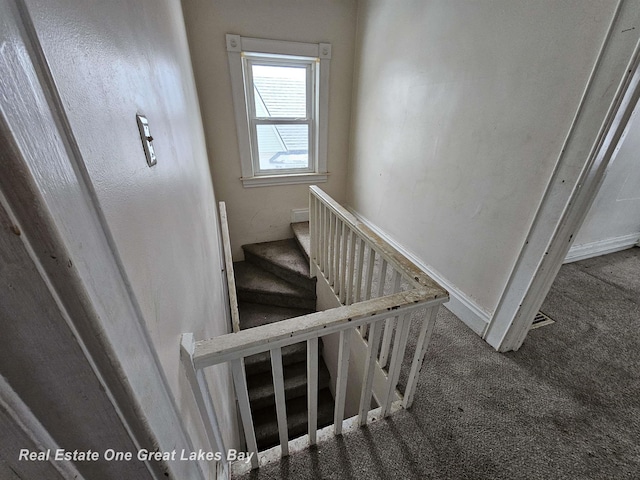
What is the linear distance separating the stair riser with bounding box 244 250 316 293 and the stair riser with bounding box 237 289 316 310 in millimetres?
147

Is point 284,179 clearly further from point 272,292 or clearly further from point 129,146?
point 129,146

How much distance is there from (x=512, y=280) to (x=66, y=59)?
1679mm

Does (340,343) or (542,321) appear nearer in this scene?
(340,343)

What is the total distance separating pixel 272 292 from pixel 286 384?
852 mm

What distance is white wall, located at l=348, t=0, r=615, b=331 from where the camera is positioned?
1.05m

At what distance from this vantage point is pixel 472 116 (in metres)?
1.43

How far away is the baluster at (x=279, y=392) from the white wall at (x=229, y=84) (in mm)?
2368

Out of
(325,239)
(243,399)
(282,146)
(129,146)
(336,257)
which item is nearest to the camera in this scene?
(129,146)

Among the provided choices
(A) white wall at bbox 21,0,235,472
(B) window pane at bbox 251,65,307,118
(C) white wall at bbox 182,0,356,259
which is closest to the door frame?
(A) white wall at bbox 21,0,235,472

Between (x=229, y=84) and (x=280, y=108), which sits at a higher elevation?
(x=229, y=84)

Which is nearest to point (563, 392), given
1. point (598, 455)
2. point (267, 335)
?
point (598, 455)

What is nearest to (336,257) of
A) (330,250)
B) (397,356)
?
(330,250)

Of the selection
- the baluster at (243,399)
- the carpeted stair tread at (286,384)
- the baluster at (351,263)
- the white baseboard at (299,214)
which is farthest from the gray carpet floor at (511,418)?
the white baseboard at (299,214)

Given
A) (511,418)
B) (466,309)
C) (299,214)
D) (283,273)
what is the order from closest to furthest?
(511,418), (466,309), (283,273), (299,214)
